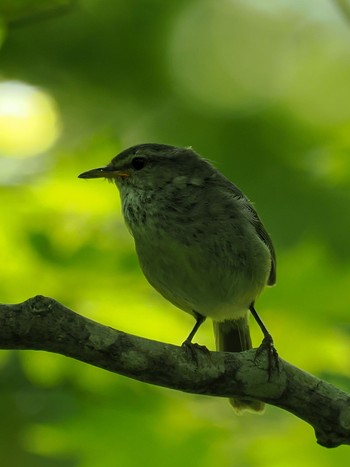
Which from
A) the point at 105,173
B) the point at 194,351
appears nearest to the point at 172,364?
the point at 194,351

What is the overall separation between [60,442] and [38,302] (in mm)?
1289

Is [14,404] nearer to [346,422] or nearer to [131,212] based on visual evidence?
[131,212]

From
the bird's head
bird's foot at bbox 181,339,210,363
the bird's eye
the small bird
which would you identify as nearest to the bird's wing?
the small bird

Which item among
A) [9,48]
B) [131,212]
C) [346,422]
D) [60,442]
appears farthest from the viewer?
[9,48]

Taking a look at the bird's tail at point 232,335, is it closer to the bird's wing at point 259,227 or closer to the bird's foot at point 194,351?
the bird's wing at point 259,227

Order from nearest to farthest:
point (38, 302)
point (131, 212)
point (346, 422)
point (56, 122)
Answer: point (38, 302)
point (346, 422)
point (131, 212)
point (56, 122)

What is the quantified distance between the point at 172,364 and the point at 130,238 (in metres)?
1.30

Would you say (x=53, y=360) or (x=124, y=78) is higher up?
(x=124, y=78)

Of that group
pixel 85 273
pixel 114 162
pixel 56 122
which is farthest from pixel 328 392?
pixel 56 122

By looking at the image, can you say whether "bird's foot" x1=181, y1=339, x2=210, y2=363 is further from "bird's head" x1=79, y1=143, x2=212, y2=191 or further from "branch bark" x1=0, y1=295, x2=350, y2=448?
"bird's head" x1=79, y1=143, x2=212, y2=191

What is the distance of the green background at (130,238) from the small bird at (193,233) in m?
0.10

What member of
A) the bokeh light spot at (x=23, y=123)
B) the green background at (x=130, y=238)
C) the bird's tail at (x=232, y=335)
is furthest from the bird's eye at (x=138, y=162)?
the bird's tail at (x=232, y=335)

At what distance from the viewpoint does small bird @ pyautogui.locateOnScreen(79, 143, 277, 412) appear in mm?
3949

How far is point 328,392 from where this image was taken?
10.7ft
